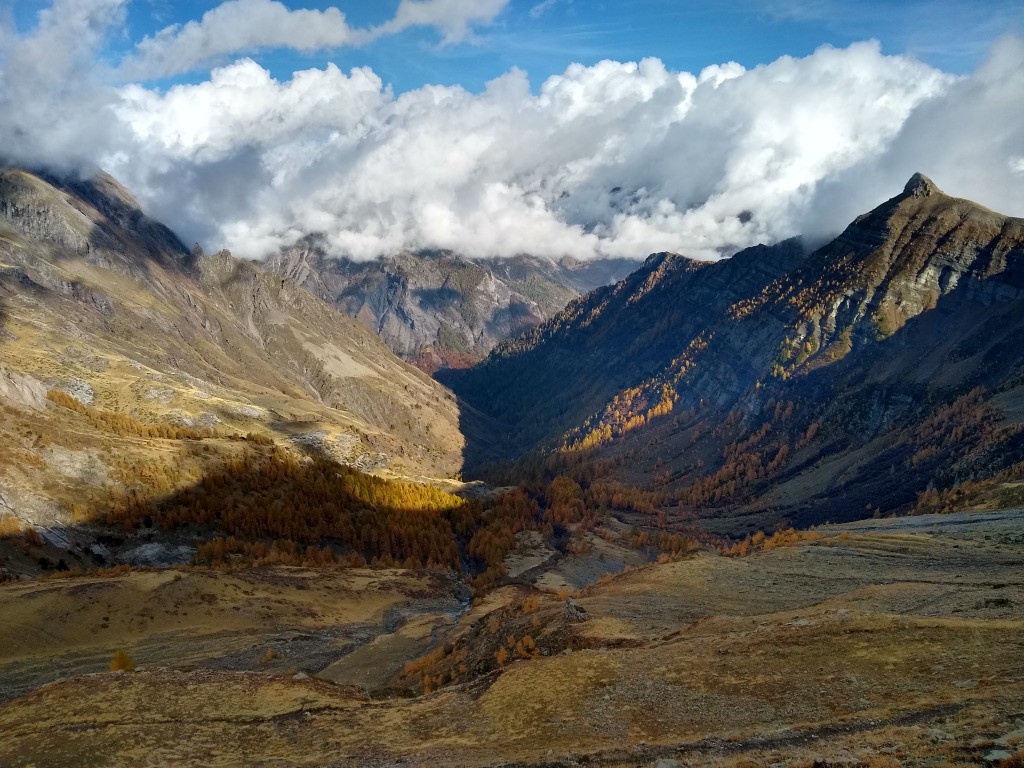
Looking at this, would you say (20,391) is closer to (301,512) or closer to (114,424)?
(114,424)

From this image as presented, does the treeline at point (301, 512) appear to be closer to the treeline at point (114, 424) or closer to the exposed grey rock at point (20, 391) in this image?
the treeline at point (114, 424)

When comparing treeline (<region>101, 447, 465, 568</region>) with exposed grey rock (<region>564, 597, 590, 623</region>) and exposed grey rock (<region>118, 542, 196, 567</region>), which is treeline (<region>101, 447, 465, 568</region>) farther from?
exposed grey rock (<region>564, 597, 590, 623</region>)

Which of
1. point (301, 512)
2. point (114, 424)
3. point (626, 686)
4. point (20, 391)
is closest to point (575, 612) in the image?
point (626, 686)

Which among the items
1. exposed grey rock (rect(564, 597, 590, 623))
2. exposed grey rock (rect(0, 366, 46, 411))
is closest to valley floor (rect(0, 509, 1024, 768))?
exposed grey rock (rect(564, 597, 590, 623))

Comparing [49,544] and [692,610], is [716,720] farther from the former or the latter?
[49,544]

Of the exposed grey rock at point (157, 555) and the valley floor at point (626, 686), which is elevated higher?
the valley floor at point (626, 686)

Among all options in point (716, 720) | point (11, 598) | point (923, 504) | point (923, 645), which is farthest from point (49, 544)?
point (923, 504)

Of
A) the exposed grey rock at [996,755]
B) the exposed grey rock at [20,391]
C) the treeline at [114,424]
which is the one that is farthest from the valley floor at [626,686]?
the treeline at [114,424]

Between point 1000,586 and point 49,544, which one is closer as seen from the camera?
point 1000,586
